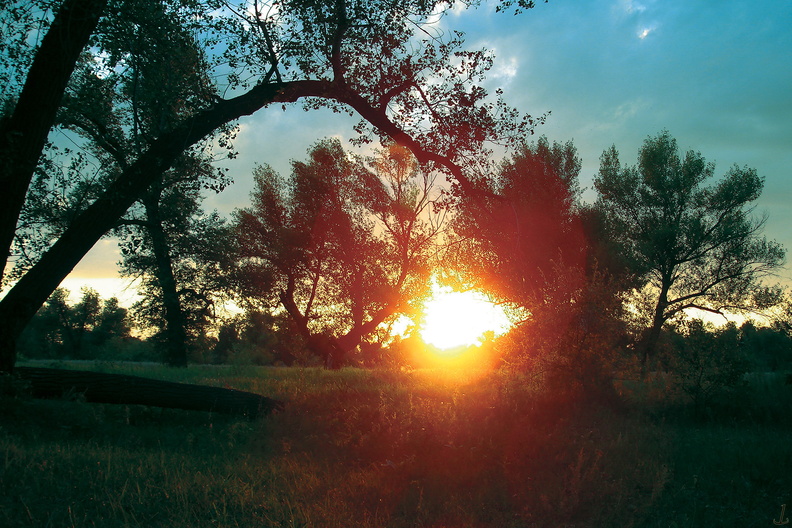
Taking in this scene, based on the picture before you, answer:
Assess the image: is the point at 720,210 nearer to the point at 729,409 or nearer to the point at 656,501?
the point at 729,409

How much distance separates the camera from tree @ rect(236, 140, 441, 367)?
24.8m

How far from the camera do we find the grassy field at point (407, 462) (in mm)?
5609

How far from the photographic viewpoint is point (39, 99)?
24.7 ft

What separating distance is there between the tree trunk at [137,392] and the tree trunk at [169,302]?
37.7 ft

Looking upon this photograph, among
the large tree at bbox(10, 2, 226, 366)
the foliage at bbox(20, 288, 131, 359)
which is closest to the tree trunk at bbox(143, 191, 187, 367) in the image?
the large tree at bbox(10, 2, 226, 366)

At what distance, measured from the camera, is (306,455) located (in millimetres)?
8445

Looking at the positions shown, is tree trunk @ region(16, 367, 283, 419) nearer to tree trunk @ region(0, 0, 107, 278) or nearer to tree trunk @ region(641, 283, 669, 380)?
tree trunk @ region(0, 0, 107, 278)

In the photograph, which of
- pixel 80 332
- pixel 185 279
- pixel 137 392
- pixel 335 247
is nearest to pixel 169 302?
pixel 185 279

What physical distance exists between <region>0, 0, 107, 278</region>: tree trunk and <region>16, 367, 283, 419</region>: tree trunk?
279 centimetres

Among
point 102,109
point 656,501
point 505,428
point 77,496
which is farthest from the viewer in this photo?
point 102,109

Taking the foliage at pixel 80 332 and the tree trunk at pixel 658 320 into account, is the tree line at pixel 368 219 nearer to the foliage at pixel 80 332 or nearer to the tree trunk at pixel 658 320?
the tree trunk at pixel 658 320

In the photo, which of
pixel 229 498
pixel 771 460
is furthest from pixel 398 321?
pixel 229 498

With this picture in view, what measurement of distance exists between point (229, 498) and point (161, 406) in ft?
17.2

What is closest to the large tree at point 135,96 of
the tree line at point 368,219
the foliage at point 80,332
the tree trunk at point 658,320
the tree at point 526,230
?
the tree line at point 368,219
